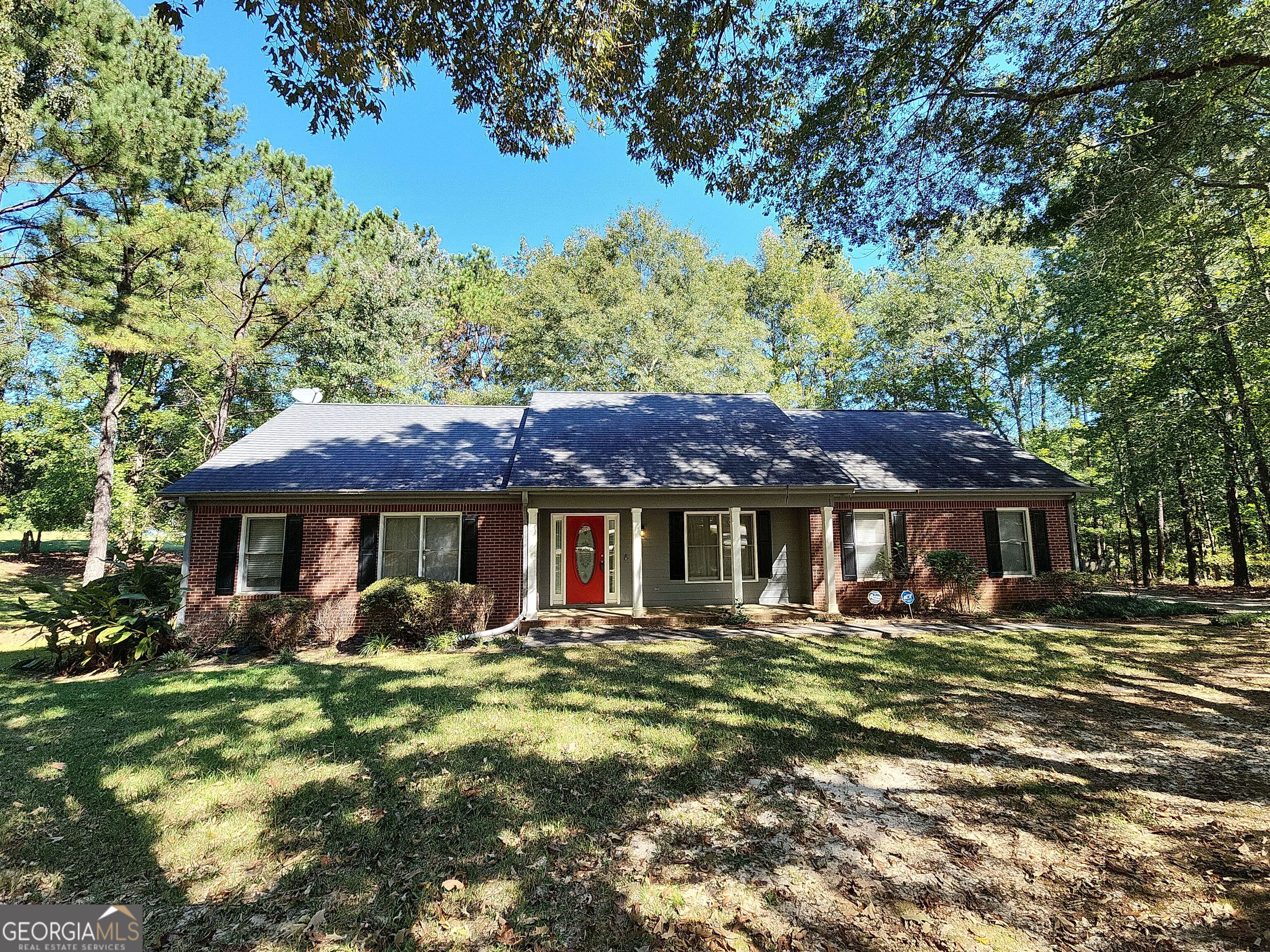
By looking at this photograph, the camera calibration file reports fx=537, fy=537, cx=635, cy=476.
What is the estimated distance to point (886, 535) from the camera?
11.8 m

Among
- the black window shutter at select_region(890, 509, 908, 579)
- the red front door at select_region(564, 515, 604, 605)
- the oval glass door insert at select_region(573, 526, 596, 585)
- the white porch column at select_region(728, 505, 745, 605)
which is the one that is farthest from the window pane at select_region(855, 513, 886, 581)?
the oval glass door insert at select_region(573, 526, 596, 585)

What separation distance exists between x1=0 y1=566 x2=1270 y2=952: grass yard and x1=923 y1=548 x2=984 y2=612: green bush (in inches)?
185

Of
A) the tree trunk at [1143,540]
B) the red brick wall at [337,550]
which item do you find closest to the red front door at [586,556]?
the red brick wall at [337,550]

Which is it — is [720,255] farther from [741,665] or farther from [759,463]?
[741,665]

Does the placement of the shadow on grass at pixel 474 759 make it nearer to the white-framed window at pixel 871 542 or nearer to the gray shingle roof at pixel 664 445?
the gray shingle roof at pixel 664 445

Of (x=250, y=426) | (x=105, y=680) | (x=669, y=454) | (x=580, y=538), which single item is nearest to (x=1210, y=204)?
(x=669, y=454)

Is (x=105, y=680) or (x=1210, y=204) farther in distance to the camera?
(x=1210, y=204)

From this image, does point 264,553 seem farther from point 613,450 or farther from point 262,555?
point 613,450

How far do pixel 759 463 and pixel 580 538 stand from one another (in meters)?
4.17

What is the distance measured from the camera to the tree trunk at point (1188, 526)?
15.8 m

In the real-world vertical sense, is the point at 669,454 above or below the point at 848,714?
above

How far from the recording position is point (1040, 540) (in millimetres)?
11945

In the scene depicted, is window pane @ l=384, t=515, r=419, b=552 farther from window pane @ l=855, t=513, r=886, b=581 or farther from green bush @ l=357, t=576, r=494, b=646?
window pane @ l=855, t=513, r=886, b=581

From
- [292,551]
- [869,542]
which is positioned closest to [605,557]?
[869,542]
